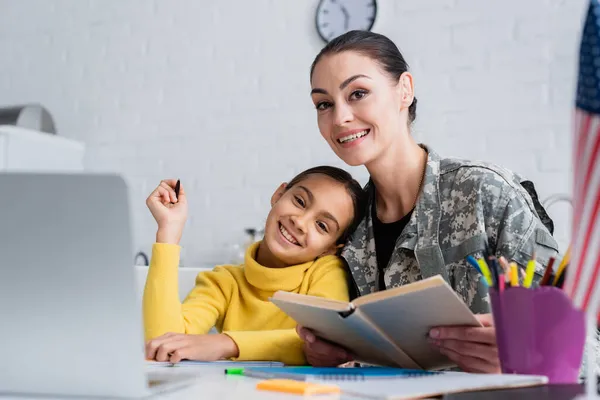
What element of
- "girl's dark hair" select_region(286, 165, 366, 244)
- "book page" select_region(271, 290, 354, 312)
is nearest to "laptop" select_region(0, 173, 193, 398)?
"book page" select_region(271, 290, 354, 312)

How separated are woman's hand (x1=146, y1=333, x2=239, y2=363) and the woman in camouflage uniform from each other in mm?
428

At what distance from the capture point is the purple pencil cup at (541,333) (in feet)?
2.58

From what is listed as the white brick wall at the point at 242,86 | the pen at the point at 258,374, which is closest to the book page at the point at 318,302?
the pen at the point at 258,374

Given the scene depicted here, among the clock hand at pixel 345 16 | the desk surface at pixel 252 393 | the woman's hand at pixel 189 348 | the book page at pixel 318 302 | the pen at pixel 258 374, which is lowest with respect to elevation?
the woman's hand at pixel 189 348

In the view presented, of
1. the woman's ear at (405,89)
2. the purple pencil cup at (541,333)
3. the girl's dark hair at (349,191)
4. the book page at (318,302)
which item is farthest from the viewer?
the woman's ear at (405,89)

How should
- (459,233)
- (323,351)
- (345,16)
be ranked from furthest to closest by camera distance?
(345,16) → (459,233) → (323,351)

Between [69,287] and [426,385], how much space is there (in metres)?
0.36

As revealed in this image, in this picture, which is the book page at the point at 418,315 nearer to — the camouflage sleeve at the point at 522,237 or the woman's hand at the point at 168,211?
the camouflage sleeve at the point at 522,237

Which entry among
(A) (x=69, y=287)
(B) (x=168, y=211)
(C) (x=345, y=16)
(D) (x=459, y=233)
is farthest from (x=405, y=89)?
(C) (x=345, y=16)

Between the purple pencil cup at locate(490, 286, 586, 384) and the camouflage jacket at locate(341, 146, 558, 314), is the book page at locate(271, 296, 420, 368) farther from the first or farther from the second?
the camouflage jacket at locate(341, 146, 558, 314)

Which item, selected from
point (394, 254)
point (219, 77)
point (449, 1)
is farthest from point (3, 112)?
point (394, 254)

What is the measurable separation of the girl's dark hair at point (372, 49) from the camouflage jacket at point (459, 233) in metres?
0.24

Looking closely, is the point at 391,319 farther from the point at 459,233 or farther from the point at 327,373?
the point at 459,233

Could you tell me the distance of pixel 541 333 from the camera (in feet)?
2.63
